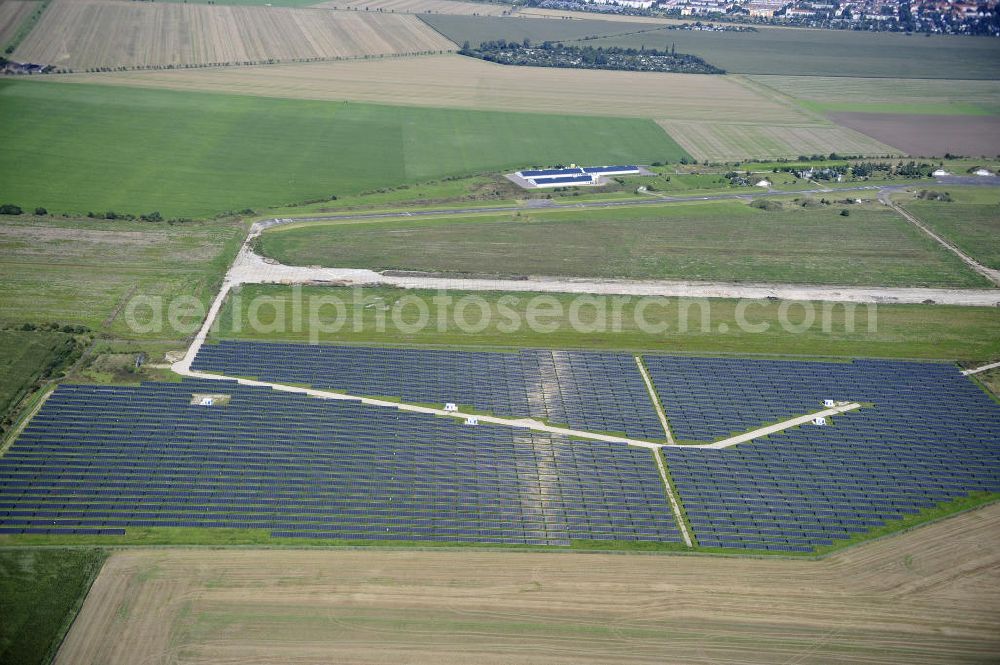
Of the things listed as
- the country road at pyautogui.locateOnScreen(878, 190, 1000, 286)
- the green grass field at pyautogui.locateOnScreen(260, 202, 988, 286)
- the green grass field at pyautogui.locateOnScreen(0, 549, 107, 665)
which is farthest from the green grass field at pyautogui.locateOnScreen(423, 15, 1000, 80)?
the green grass field at pyautogui.locateOnScreen(0, 549, 107, 665)

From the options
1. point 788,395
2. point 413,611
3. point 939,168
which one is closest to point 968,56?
point 939,168

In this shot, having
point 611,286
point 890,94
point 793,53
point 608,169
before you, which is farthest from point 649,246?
point 793,53

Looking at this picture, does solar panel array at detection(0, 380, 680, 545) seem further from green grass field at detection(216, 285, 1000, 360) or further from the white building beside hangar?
the white building beside hangar

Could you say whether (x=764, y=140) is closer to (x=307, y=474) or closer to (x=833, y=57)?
(x=833, y=57)

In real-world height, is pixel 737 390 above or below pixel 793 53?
below

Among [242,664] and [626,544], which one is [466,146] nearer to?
[626,544]

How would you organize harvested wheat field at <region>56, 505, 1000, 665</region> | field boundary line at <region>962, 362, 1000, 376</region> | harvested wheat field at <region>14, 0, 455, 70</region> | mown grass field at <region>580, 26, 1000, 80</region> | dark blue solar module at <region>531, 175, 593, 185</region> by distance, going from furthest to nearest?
mown grass field at <region>580, 26, 1000, 80</region>, harvested wheat field at <region>14, 0, 455, 70</region>, dark blue solar module at <region>531, 175, 593, 185</region>, field boundary line at <region>962, 362, 1000, 376</region>, harvested wheat field at <region>56, 505, 1000, 665</region>
